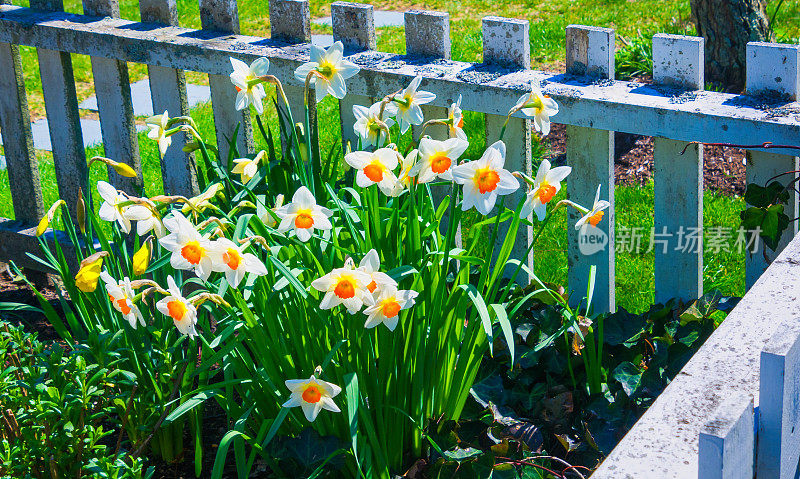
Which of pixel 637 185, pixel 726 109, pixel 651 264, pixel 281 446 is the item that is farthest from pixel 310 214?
pixel 637 185

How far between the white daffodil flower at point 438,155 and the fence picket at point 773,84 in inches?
34.4

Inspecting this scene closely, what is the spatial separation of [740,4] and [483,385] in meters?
3.20

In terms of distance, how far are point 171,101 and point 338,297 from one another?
170 cm

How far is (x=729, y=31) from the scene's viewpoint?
14.4 feet

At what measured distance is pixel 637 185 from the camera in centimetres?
374

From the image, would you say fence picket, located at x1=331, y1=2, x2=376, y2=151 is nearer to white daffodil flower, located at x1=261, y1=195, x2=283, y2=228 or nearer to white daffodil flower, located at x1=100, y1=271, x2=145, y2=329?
white daffodil flower, located at x1=261, y1=195, x2=283, y2=228

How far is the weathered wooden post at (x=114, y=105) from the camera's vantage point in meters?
2.96

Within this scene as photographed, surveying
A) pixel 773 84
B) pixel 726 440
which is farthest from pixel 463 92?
pixel 726 440

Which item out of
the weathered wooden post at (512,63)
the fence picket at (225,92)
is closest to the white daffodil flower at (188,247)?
the weathered wooden post at (512,63)

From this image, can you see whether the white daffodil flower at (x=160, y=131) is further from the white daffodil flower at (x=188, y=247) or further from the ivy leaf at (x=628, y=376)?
the ivy leaf at (x=628, y=376)

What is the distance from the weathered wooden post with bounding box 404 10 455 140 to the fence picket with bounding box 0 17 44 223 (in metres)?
1.65

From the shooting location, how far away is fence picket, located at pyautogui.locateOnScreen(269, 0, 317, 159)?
2641mm

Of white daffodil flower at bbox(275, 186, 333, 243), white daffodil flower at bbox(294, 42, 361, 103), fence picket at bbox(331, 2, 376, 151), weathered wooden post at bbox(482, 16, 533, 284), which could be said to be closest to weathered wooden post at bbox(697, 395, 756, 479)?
white daffodil flower at bbox(275, 186, 333, 243)

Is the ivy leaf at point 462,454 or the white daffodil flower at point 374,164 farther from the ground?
the white daffodil flower at point 374,164
